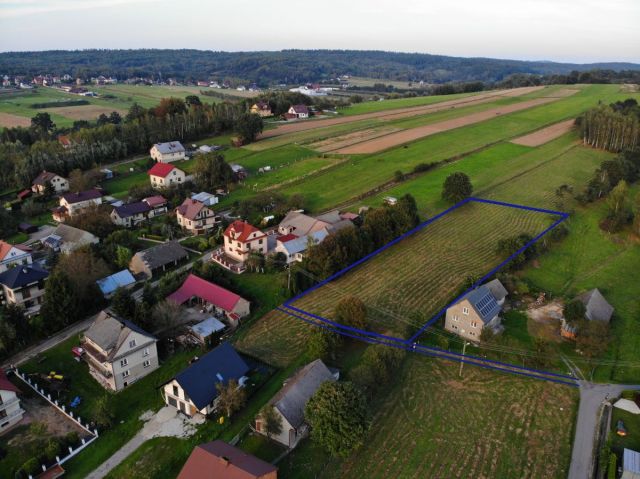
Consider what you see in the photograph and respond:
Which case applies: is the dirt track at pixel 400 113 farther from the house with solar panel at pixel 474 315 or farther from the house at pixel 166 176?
the house with solar panel at pixel 474 315

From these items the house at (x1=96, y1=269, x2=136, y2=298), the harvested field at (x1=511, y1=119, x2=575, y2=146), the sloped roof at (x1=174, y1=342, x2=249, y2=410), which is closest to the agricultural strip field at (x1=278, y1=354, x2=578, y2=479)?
the sloped roof at (x1=174, y1=342, x2=249, y2=410)

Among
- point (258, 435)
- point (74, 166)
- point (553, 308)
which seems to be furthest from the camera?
point (74, 166)

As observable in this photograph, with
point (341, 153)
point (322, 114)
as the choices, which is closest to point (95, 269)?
point (341, 153)

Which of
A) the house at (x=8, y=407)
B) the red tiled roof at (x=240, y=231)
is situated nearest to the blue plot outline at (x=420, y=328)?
the red tiled roof at (x=240, y=231)

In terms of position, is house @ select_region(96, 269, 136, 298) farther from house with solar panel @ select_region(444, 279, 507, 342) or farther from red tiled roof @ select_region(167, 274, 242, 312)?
house with solar panel @ select_region(444, 279, 507, 342)

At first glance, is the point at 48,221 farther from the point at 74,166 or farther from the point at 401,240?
the point at 401,240

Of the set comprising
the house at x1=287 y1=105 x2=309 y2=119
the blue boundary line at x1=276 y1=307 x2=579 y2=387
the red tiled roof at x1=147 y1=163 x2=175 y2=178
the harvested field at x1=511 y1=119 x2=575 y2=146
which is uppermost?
the house at x1=287 y1=105 x2=309 y2=119

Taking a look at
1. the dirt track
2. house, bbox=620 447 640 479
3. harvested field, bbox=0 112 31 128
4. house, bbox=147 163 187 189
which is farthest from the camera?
harvested field, bbox=0 112 31 128
